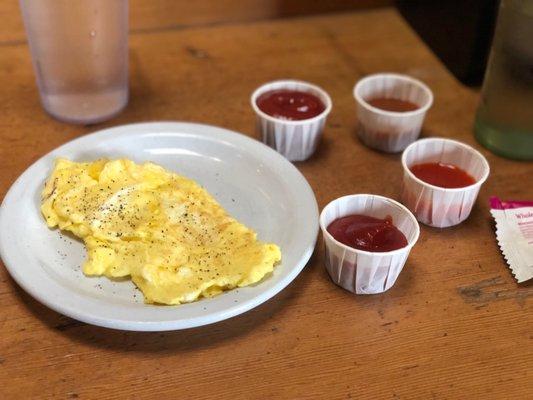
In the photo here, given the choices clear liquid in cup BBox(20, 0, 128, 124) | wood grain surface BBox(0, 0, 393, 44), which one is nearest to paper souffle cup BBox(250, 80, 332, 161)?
clear liquid in cup BBox(20, 0, 128, 124)

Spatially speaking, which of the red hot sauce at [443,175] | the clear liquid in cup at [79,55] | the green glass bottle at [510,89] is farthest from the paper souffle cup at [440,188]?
the clear liquid in cup at [79,55]

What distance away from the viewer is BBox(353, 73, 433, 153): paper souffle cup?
3.74ft

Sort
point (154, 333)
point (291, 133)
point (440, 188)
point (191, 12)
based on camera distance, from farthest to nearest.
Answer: point (191, 12) → point (291, 133) → point (440, 188) → point (154, 333)

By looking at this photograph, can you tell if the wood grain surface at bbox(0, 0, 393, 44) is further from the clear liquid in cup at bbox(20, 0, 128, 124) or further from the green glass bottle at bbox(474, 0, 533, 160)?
the green glass bottle at bbox(474, 0, 533, 160)

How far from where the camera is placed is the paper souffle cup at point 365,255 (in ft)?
2.81

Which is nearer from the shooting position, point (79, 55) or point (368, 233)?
point (368, 233)

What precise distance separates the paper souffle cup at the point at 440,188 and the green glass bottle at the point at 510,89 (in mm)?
144

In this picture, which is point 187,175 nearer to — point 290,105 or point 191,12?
point 290,105

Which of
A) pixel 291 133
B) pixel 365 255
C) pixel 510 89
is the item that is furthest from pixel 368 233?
pixel 510 89

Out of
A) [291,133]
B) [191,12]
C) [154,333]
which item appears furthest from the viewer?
[191,12]

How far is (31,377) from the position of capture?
2.53ft

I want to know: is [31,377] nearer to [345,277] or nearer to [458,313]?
[345,277]

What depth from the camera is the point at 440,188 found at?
0.98 meters

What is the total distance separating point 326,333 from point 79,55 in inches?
25.3
